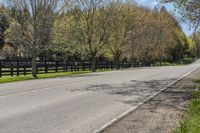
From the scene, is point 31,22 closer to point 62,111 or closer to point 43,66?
point 43,66

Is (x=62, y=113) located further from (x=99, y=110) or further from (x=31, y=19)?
(x=31, y=19)

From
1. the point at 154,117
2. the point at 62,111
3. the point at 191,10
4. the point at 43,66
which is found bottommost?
the point at 154,117

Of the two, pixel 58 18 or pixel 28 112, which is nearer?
pixel 28 112

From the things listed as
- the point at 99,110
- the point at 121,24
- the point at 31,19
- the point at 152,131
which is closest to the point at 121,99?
the point at 99,110

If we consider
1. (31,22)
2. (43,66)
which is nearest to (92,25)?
(43,66)

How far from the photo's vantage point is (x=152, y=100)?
16.9 m

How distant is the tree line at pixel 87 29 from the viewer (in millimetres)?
37844

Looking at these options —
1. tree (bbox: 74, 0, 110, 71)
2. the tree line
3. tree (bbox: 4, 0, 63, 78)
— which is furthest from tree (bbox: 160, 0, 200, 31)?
tree (bbox: 74, 0, 110, 71)

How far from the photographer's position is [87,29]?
57688 millimetres

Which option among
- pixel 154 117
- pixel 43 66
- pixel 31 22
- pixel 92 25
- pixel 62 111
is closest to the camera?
pixel 154 117

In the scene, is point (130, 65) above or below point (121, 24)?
below

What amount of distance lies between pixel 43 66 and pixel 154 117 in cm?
3231

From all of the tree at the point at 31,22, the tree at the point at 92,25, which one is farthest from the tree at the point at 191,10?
the tree at the point at 92,25

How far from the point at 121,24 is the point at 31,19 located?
94.3 feet
